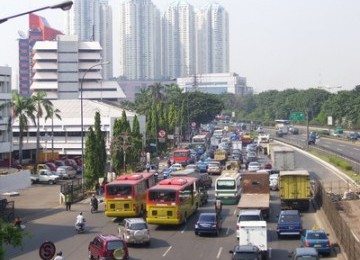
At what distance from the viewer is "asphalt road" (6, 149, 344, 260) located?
1179 inches

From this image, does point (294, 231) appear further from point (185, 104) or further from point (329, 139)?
point (185, 104)

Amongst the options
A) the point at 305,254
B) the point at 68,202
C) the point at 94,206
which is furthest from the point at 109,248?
the point at 68,202

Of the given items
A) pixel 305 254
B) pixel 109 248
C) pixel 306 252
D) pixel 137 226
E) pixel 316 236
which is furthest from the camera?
pixel 137 226

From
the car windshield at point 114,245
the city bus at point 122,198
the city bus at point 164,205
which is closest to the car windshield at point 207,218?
the city bus at point 164,205

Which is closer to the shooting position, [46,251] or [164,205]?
[46,251]

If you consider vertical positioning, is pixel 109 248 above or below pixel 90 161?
below

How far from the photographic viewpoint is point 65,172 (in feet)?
221

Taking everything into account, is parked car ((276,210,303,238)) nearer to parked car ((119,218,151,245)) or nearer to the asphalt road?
the asphalt road

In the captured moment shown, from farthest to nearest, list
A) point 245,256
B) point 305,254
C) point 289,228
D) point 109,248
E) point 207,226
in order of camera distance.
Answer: point 207,226
point 289,228
point 109,248
point 245,256
point 305,254

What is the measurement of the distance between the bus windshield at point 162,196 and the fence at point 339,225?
8245 millimetres

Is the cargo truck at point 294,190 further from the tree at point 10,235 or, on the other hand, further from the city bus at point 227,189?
the tree at point 10,235

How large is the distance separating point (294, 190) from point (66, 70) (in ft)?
480

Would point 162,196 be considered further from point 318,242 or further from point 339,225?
point 318,242

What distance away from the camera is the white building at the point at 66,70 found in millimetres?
179125
